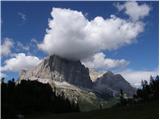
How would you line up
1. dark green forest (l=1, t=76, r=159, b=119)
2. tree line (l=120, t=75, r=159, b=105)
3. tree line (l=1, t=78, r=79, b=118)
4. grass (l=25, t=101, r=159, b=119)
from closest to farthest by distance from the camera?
grass (l=25, t=101, r=159, b=119) → dark green forest (l=1, t=76, r=159, b=119) → tree line (l=1, t=78, r=79, b=118) → tree line (l=120, t=75, r=159, b=105)

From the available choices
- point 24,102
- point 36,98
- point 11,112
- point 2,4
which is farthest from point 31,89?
point 2,4

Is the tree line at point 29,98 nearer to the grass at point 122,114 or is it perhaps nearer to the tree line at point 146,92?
the grass at point 122,114

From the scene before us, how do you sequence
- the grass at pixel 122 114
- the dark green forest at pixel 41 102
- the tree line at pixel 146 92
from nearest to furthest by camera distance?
1. the grass at pixel 122 114
2. the dark green forest at pixel 41 102
3. the tree line at pixel 146 92

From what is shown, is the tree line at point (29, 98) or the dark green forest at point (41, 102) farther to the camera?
the tree line at point (29, 98)

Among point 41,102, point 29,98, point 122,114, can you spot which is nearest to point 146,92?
point 41,102

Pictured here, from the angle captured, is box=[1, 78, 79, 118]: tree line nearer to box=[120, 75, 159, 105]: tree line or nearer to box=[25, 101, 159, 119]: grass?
box=[25, 101, 159, 119]: grass

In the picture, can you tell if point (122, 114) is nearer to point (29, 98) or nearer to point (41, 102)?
point (29, 98)

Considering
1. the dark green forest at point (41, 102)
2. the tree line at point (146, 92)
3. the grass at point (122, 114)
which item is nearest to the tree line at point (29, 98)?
the dark green forest at point (41, 102)

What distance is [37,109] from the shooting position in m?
121

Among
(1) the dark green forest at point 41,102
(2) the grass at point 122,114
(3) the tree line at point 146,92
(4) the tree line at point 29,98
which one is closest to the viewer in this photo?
(2) the grass at point 122,114

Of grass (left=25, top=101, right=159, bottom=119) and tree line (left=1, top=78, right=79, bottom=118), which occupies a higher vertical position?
tree line (left=1, top=78, right=79, bottom=118)

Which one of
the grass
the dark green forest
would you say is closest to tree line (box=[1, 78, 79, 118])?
the dark green forest

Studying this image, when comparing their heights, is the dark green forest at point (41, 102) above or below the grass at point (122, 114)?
above

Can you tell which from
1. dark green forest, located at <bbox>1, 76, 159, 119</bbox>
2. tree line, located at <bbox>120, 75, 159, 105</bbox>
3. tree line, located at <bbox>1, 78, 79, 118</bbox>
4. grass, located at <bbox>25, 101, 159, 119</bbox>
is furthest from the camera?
tree line, located at <bbox>120, 75, 159, 105</bbox>
